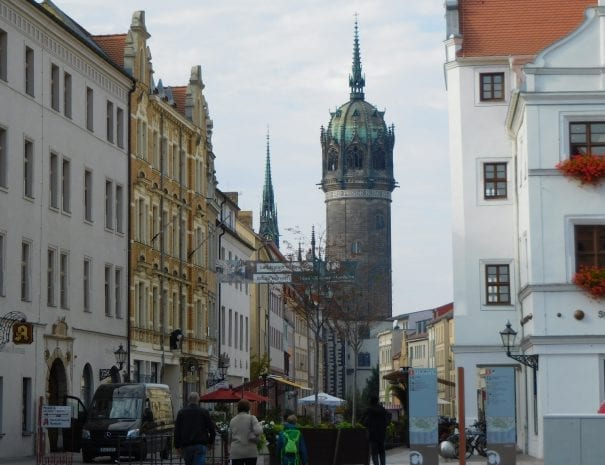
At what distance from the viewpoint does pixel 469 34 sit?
53.8m

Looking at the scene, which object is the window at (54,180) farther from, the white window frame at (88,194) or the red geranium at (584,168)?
the red geranium at (584,168)

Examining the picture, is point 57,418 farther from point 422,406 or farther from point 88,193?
point 88,193

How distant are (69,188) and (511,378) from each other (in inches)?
884

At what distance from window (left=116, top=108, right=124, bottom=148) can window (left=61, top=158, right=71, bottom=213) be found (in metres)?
6.57

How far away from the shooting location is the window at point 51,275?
160ft

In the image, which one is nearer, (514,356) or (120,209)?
(514,356)

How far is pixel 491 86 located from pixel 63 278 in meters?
16.1

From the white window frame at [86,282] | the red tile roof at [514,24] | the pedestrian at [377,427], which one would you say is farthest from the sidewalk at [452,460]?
the red tile roof at [514,24]

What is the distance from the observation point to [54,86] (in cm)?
4975

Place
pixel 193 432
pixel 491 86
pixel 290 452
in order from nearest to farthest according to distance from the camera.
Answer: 1. pixel 193 432
2. pixel 290 452
3. pixel 491 86

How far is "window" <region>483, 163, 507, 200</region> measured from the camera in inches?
2039

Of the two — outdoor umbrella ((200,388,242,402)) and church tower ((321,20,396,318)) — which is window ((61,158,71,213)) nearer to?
outdoor umbrella ((200,388,242,402))

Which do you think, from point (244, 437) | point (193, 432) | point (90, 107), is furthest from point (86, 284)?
point (244, 437)

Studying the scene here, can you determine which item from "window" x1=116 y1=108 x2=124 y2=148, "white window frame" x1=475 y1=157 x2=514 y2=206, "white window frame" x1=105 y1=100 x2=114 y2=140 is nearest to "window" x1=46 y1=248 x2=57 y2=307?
"white window frame" x1=105 y1=100 x2=114 y2=140
